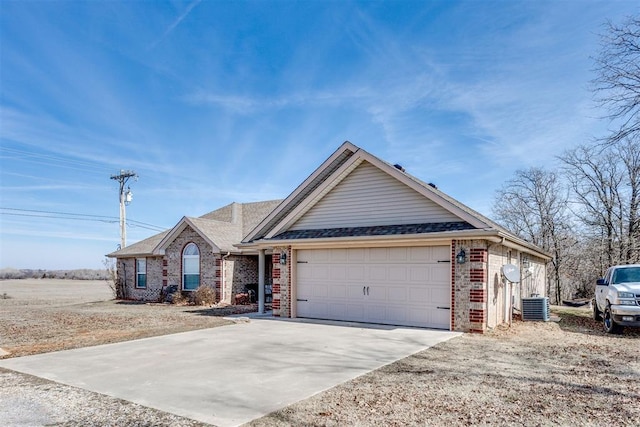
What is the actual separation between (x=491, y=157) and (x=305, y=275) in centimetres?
1543

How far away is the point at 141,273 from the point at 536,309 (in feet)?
68.3

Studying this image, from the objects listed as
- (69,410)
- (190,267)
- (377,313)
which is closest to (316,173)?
(377,313)

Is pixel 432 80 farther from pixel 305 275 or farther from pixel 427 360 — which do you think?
pixel 427 360

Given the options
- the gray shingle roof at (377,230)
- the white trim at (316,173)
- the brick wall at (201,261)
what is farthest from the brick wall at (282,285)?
the brick wall at (201,261)

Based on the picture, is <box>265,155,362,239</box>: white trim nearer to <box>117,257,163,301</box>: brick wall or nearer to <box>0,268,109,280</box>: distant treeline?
<box>117,257,163,301</box>: brick wall

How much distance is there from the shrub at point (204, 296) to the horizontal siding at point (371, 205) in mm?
7823

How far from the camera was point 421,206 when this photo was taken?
1255 centimetres

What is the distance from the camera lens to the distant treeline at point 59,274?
6291 centimetres

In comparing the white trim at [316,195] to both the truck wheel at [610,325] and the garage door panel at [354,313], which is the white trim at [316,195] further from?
the truck wheel at [610,325]

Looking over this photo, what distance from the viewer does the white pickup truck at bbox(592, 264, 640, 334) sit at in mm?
10867

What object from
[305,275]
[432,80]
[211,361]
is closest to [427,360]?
[211,361]

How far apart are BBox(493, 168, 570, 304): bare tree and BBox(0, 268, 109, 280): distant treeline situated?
54387 mm

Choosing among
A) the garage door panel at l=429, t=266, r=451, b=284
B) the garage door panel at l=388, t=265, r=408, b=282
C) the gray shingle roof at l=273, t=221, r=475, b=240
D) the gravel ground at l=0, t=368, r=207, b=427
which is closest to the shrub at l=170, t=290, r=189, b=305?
the gray shingle roof at l=273, t=221, r=475, b=240

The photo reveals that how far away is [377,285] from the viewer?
42.0 ft
